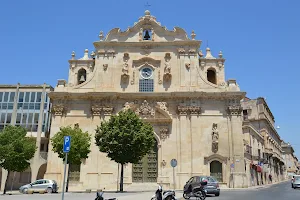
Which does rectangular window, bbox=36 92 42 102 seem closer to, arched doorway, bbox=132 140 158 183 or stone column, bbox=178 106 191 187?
arched doorway, bbox=132 140 158 183

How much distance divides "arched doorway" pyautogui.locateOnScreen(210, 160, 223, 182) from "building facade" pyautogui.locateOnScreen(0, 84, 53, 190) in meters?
19.9

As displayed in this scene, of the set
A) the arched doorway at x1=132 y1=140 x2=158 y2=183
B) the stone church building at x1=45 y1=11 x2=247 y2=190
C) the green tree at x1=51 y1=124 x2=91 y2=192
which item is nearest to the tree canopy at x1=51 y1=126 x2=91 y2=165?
the green tree at x1=51 y1=124 x2=91 y2=192

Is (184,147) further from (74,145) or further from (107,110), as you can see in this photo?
(74,145)

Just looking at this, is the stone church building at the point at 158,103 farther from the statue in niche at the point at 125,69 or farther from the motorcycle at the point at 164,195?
the motorcycle at the point at 164,195

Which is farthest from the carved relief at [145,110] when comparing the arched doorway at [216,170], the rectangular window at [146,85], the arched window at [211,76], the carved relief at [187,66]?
the arched window at [211,76]

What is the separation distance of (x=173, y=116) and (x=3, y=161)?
699 inches

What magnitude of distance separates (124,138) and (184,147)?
9896mm

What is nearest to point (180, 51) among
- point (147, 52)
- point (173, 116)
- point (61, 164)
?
point (147, 52)

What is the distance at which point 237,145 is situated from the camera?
32.6 m

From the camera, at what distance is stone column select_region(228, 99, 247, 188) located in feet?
103

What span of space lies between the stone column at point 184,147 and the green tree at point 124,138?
7334mm

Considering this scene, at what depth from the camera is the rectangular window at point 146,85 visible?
35.4 meters

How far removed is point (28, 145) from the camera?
2902cm

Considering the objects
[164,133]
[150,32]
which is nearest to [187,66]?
[150,32]
